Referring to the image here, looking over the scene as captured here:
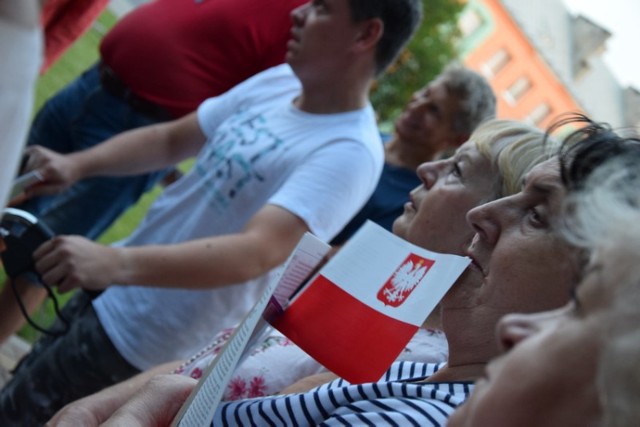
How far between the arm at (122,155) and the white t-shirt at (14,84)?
4.81ft

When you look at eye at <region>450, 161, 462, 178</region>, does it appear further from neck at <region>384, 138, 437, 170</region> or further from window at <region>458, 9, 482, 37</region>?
window at <region>458, 9, 482, 37</region>

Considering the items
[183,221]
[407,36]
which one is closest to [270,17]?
[407,36]

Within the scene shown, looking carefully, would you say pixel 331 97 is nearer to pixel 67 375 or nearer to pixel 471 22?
pixel 67 375

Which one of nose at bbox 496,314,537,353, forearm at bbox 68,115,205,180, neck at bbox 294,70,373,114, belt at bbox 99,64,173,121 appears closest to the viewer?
nose at bbox 496,314,537,353

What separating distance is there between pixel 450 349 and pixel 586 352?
54 cm

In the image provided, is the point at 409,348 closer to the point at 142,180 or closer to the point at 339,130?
the point at 339,130

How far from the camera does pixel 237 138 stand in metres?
2.19

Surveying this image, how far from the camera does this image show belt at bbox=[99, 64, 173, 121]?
9.23 feet

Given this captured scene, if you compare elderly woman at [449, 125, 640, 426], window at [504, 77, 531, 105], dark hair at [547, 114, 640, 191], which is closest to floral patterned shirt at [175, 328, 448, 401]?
dark hair at [547, 114, 640, 191]

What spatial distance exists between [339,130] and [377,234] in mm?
975

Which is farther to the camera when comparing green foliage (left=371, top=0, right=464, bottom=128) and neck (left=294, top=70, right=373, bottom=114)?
green foliage (left=371, top=0, right=464, bottom=128)

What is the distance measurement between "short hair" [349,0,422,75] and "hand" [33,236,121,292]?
41.2 inches

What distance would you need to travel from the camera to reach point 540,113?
29.8m

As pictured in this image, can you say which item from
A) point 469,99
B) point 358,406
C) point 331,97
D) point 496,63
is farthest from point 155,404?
point 496,63
